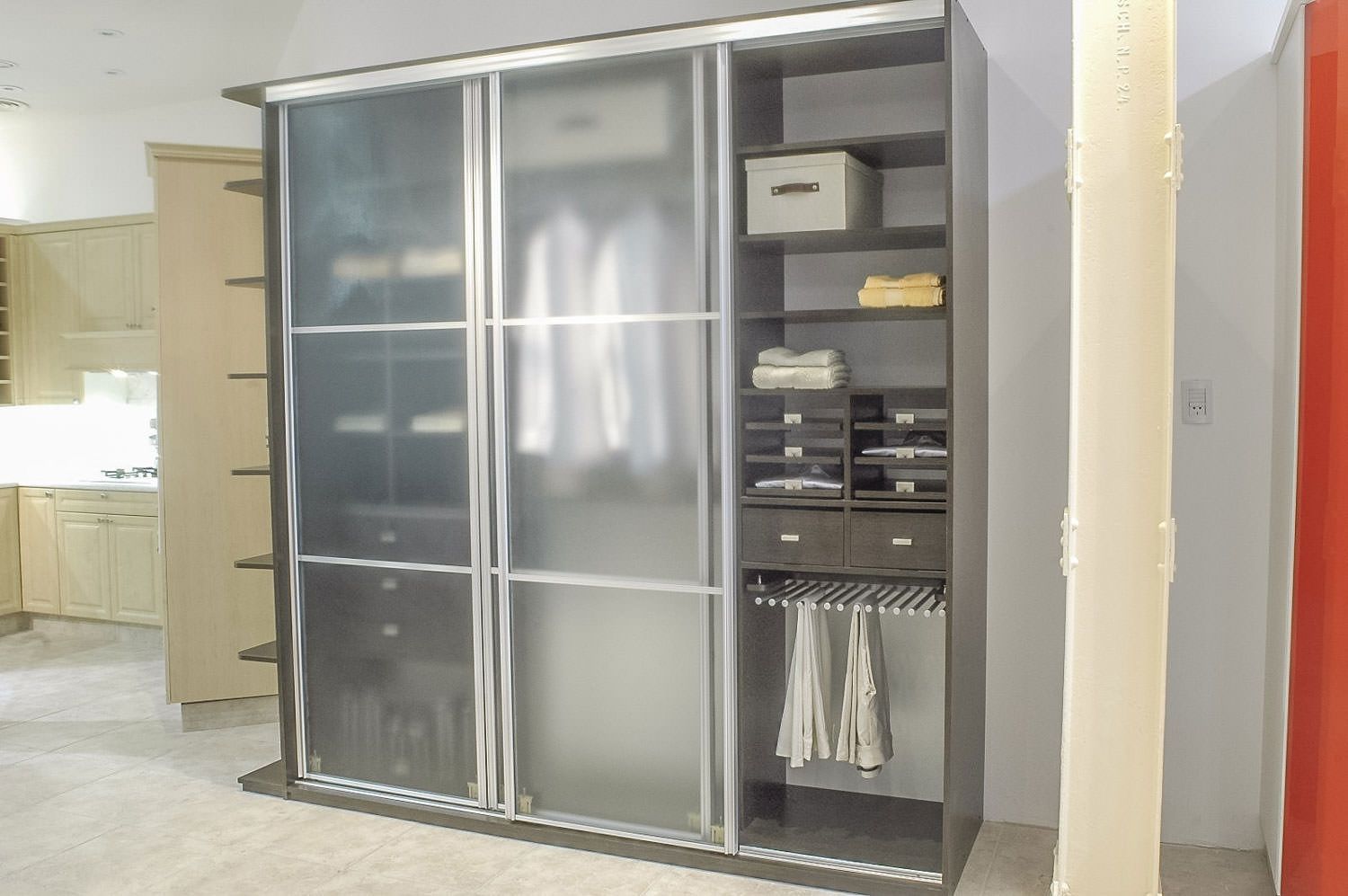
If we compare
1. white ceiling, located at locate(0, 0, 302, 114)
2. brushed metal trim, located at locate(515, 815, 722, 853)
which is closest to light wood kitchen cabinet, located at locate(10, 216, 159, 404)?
Answer: white ceiling, located at locate(0, 0, 302, 114)

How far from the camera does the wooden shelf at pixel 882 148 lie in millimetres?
2949

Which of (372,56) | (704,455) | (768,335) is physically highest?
(372,56)

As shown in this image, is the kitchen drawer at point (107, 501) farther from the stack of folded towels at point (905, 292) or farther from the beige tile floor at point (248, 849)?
the stack of folded towels at point (905, 292)

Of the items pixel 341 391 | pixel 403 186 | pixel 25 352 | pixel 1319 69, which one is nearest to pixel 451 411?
pixel 341 391

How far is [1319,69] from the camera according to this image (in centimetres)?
254

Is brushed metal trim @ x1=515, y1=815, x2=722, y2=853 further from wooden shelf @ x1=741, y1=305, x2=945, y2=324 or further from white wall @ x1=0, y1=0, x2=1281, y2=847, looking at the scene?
wooden shelf @ x1=741, y1=305, x2=945, y2=324

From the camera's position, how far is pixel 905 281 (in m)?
3.01

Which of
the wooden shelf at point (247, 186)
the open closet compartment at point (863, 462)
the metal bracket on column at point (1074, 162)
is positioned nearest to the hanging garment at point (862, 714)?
the open closet compartment at point (863, 462)

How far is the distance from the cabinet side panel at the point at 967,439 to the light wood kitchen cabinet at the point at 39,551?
524 centimetres

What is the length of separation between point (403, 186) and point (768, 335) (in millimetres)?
1226

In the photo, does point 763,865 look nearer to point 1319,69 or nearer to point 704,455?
point 704,455

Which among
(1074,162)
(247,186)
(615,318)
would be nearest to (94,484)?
(247,186)

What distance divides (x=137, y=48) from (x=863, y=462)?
13.1ft

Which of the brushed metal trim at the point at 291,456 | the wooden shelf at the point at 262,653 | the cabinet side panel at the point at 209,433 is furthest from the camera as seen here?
the cabinet side panel at the point at 209,433
